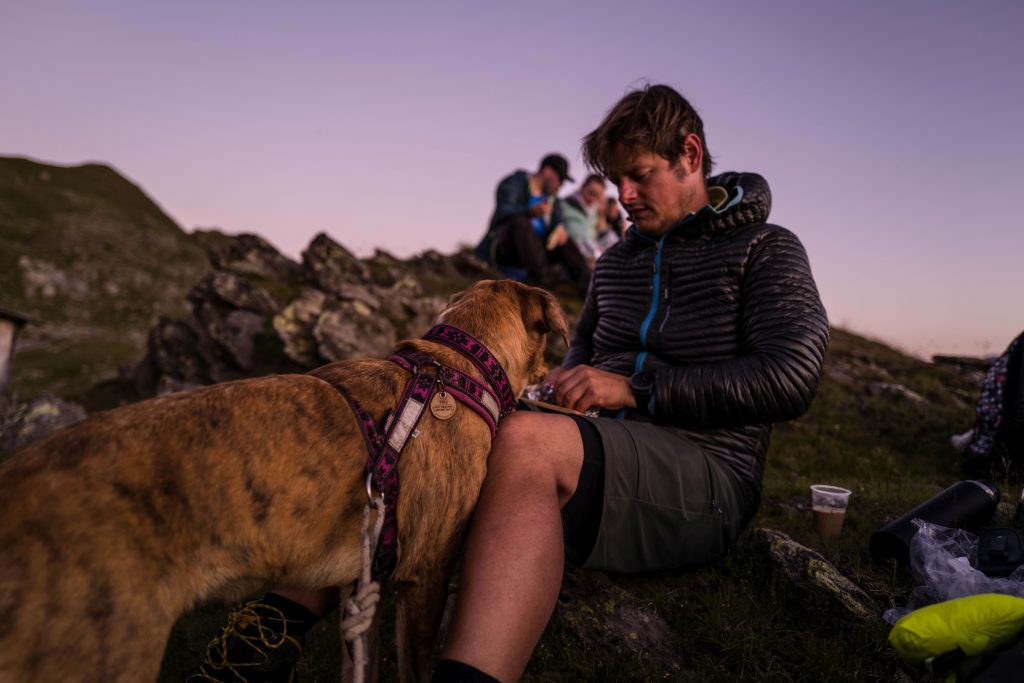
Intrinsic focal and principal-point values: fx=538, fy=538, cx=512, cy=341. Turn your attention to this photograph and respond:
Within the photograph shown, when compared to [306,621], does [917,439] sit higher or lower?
lower

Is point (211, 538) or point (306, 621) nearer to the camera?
point (211, 538)

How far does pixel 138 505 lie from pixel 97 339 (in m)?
40.9

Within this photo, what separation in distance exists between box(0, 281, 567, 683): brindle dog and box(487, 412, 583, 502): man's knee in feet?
0.36

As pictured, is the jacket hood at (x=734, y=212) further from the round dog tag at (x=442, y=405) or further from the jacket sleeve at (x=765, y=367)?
the round dog tag at (x=442, y=405)

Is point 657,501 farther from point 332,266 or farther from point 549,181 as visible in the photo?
point 332,266

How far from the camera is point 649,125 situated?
366cm

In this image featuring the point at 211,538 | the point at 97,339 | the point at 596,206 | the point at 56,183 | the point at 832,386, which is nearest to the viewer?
the point at 211,538

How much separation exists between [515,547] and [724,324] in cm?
198

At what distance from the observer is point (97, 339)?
3412cm

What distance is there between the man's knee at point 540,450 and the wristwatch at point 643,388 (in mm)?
617

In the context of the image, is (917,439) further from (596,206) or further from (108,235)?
(108,235)

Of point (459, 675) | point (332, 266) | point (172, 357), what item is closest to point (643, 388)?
point (459, 675)

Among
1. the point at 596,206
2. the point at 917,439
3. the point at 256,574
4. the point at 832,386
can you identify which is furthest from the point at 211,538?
the point at 596,206

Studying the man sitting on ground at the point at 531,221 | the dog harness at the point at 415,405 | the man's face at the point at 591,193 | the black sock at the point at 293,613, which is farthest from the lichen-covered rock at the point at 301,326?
the dog harness at the point at 415,405
